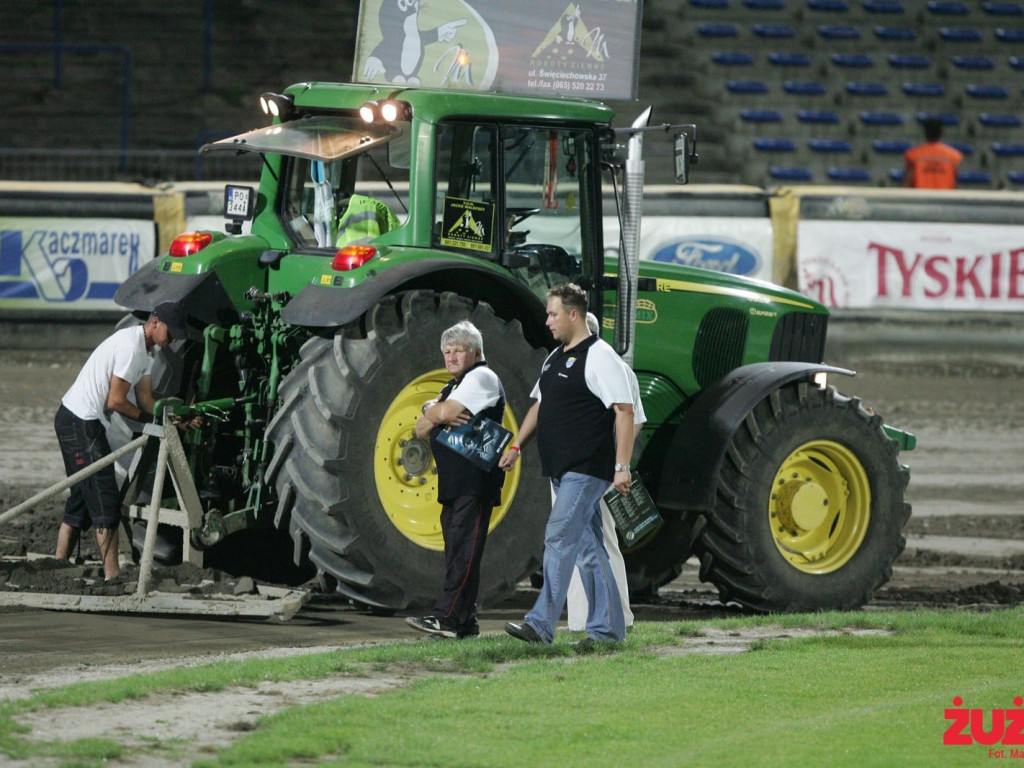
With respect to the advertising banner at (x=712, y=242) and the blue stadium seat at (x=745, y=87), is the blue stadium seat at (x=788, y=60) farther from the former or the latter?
the advertising banner at (x=712, y=242)

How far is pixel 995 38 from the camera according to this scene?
27.0 m

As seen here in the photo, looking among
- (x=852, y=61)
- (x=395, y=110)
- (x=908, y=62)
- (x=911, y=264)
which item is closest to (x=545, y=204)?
(x=395, y=110)

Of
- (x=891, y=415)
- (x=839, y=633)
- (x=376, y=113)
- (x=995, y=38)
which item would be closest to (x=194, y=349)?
(x=376, y=113)

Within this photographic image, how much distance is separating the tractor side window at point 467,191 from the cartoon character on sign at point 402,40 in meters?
0.71

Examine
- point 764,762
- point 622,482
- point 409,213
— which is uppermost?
point 409,213

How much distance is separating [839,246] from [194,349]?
30.4 feet

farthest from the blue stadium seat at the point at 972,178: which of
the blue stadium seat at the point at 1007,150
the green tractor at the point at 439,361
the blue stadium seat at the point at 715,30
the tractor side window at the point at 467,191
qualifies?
the tractor side window at the point at 467,191

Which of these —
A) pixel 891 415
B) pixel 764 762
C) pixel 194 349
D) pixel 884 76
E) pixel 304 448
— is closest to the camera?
pixel 764 762

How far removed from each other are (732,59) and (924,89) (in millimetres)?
2961

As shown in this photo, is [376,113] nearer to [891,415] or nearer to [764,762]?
[764,762]

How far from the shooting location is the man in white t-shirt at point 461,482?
7.64 metres

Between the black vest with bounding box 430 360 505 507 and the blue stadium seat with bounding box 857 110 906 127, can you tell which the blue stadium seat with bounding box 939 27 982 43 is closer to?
the blue stadium seat with bounding box 857 110 906 127

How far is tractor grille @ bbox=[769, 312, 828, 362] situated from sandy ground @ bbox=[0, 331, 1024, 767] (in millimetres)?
1540

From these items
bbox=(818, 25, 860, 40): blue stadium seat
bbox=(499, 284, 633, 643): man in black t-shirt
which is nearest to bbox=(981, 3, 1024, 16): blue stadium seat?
bbox=(818, 25, 860, 40): blue stadium seat
